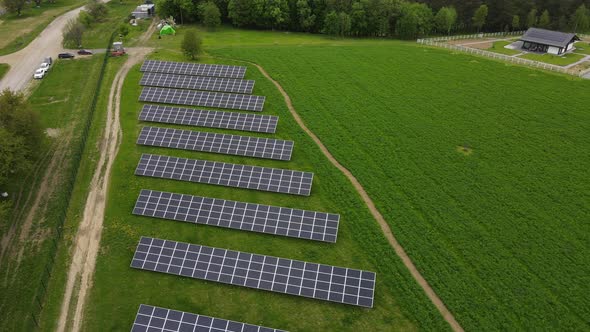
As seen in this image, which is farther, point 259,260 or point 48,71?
point 48,71

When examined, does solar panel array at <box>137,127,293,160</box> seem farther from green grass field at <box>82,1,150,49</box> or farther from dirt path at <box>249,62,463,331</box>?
green grass field at <box>82,1,150,49</box>

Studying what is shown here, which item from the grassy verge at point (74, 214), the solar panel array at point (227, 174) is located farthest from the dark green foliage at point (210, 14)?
the solar panel array at point (227, 174)

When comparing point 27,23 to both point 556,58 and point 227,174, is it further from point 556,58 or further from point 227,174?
point 556,58

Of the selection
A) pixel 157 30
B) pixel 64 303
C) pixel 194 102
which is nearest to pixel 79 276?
pixel 64 303

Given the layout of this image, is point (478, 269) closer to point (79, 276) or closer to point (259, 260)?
point (259, 260)

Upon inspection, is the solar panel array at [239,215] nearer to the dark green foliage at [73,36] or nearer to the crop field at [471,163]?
the crop field at [471,163]

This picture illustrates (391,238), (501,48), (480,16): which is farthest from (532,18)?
(391,238)

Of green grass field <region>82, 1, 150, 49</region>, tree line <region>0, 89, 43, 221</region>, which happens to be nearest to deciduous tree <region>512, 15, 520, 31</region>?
green grass field <region>82, 1, 150, 49</region>
